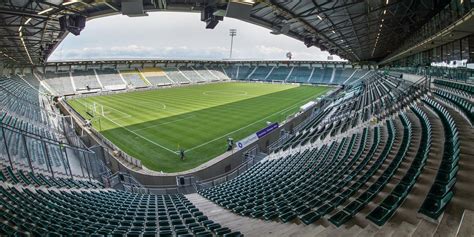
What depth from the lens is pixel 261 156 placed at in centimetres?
1711

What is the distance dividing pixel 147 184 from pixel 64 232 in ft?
30.6

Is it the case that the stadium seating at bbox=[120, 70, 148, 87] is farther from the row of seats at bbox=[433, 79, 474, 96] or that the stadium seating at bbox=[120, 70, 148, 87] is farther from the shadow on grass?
the row of seats at bbox=[433, 79, 474, 96]

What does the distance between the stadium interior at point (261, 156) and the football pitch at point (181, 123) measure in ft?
0.58

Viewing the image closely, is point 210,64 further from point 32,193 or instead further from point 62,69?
point 32,193

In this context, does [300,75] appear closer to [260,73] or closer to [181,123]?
[260,73]

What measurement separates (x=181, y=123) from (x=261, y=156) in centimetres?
1014

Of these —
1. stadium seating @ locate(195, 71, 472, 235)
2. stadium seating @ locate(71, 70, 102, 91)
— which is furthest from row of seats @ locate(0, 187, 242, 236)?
stadium seating @ locate(71, 70, 102, 91)

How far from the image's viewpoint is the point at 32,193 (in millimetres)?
6477

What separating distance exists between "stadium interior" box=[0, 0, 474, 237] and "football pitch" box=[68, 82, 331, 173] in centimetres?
→ 18

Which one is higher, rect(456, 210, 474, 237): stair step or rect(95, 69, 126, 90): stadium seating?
rect(95, 69, 126, 90): stadium seating

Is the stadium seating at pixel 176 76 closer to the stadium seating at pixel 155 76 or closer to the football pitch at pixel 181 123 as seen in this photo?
the stadium seating at pixel 155 76

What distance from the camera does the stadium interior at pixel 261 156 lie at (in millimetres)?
4852

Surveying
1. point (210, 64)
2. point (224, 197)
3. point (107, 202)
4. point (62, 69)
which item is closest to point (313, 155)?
point (224, 197)

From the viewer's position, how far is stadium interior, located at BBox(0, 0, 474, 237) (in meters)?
4.85
